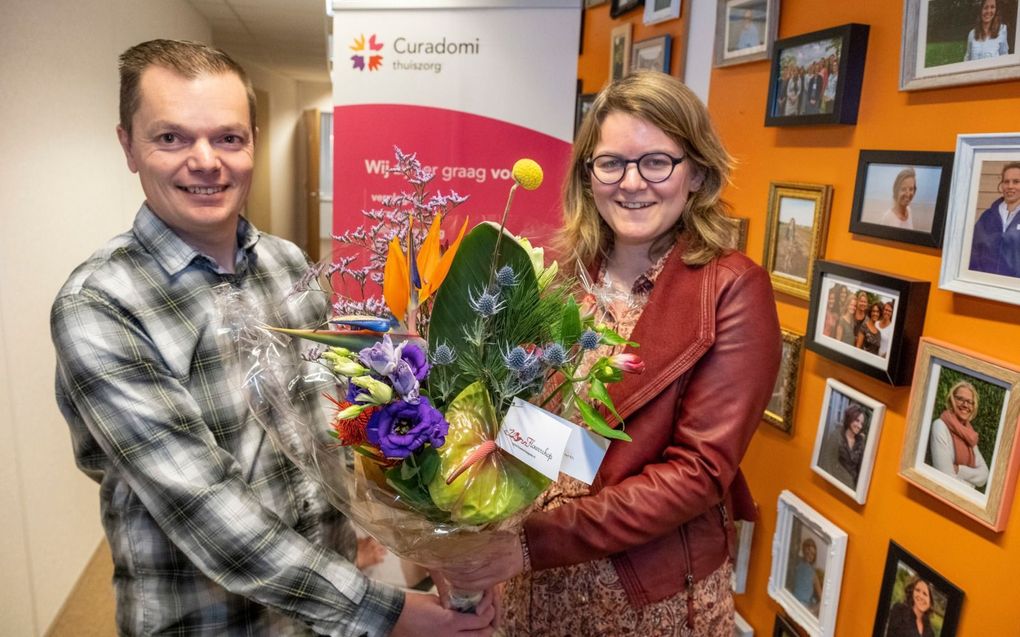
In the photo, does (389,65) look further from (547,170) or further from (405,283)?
(405,283)

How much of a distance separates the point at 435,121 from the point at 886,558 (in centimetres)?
197

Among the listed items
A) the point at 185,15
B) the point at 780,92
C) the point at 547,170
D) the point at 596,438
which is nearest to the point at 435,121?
the point at 547,170

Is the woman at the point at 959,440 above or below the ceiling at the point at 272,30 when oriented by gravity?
below

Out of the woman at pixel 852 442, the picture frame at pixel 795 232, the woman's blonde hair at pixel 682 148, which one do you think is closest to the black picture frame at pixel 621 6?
the picture frame at pixel 795 232

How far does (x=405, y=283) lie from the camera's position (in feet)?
2.91

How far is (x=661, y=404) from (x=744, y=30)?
4.39 feet

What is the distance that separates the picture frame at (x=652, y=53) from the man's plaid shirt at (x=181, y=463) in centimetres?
179

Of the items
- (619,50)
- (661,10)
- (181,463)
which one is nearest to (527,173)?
(181,463)

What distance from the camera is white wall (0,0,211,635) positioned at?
2.43 metres

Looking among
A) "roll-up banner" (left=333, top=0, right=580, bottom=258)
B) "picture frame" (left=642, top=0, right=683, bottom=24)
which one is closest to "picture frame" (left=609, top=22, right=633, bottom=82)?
"picture frame" (left=642, top=0, right=683, bottom=24)

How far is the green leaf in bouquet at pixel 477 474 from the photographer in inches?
35.2

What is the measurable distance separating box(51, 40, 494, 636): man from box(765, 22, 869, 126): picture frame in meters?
1.27

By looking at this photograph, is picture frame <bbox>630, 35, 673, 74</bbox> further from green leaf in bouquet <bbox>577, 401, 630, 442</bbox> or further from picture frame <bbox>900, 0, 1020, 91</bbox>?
green leaf in bouquet <bbox>577, 401, 630, 442</bbox>

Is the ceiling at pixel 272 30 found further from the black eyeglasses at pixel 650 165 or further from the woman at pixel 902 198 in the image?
the woman at pixel 902 198
